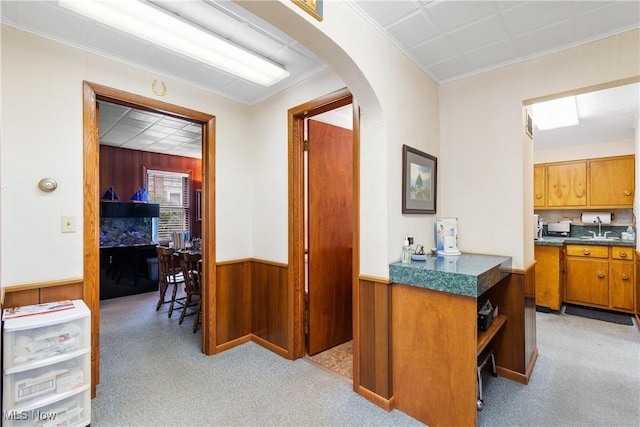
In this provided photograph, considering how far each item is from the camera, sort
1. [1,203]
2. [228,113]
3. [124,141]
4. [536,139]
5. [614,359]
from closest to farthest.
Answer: [1,203] → [614,359] → [228,113] → [536,139] → [124,141]

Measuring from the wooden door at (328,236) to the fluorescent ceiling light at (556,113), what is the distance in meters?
2.00

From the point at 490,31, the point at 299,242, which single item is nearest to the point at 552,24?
the point at 490,31

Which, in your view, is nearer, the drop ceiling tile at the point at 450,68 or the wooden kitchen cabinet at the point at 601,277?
the drop ceiling tile at the point at 450,68

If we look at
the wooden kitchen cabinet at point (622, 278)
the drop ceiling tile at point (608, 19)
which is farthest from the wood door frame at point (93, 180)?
the wooden kitchen cabinet at point (622, 278)

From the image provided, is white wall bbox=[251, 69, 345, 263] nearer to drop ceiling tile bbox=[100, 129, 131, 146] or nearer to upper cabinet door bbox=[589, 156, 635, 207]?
drop ceiling tile bbox=[100, 129, 131, 146]

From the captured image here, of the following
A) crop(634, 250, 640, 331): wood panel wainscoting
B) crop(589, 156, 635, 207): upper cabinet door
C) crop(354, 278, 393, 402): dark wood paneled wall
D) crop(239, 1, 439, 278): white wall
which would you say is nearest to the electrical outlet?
crop(239, 1, 439, 278): white wall

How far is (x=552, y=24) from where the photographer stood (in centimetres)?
188

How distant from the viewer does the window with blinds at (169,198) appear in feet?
19.2

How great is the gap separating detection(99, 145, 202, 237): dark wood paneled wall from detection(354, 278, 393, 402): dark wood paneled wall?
16.8ft

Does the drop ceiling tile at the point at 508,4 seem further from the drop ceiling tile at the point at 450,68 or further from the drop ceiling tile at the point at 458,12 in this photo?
the drop ceiling tile at the point at 450,68

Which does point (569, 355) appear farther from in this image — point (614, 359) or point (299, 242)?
point (299, 242)

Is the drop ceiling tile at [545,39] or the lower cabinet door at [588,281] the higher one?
the drop ceiling tile at [545,39]

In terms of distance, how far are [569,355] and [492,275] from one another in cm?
171

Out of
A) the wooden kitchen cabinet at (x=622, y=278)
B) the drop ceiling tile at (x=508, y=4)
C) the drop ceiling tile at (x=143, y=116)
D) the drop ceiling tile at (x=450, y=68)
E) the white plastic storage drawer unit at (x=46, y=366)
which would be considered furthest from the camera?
the wooden kitchen cabinet at (x=622, y=278)
